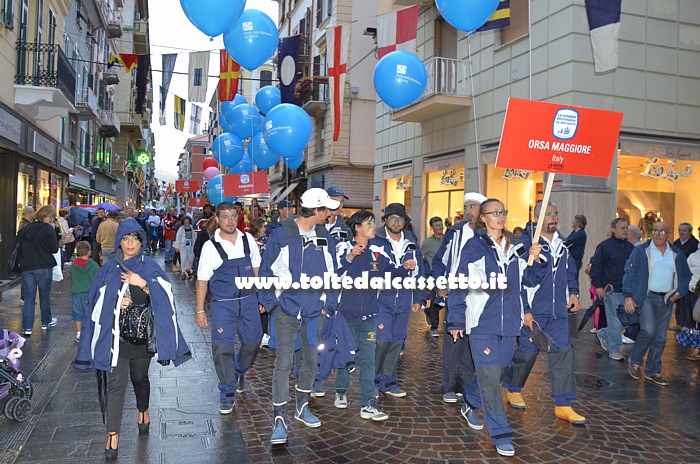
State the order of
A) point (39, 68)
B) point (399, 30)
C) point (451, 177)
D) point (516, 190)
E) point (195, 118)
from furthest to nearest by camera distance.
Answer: point (195, 118), point (451, 177), point (39, 68), point (516, 190), point (399, 30)

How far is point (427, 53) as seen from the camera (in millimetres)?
18141

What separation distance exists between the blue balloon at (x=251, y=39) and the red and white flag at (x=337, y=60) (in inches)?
131

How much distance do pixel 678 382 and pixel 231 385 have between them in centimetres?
516

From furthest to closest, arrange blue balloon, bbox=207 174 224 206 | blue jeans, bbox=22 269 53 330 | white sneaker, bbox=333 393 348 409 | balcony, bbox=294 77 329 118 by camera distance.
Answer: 1. balcony, bbox=294 77 329 118
2. blue balloon, bbox=207 174 224 206
3. blue jeans, bbox=22 269 53 330
4. white sneaker, bbox=333 393 348 409

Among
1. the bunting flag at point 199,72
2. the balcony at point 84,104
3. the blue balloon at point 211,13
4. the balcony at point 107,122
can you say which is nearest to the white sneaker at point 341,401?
the blue balloon at point 211,13

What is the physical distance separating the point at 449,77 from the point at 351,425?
508 inches

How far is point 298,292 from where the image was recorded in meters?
4.73

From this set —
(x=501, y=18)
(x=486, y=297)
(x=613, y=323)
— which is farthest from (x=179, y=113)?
(x=486, y=297)

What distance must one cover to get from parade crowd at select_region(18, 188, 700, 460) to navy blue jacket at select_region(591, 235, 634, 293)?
1.03m

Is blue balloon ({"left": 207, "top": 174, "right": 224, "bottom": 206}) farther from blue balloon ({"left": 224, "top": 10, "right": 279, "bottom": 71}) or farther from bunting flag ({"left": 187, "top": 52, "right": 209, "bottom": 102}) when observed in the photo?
blue balloon ({"left": 224, "top": 10, "right": 279, "bottom": 71})

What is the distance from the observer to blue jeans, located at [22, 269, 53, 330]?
8.47 metres

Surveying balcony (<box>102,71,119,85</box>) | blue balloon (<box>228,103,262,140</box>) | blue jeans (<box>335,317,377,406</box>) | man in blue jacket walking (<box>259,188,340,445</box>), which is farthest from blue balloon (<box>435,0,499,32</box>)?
balcony (<box>102,71,119,85</box>)

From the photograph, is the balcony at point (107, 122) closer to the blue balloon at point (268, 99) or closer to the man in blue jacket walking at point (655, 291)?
the blue balloon at point (268, 99)

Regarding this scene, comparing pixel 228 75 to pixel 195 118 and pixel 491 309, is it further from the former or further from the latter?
pixel 491 309
